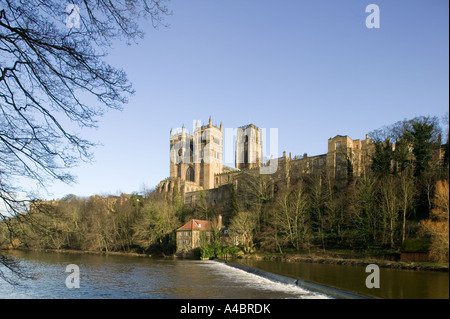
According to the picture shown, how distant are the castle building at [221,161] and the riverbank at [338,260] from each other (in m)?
17.0

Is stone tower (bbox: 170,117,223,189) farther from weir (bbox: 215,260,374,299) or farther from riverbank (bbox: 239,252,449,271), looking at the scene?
weir (bbox: 215,260,374,299)

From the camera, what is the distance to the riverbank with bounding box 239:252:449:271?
83.0 feet

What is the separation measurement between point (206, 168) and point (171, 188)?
11.9 meters

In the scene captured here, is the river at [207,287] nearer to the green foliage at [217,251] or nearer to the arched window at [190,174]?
the green foliage at [217,251]

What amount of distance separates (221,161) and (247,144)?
581 inches

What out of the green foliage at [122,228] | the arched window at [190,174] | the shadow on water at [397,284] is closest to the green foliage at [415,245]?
the shadow on water at [397,284]

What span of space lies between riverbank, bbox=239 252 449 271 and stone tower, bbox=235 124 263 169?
226 feet

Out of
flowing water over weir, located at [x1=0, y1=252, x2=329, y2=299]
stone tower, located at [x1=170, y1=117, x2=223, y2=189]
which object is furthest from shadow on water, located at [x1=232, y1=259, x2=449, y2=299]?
stone tower, located at [x1=170, y1=117, x2=223, y2=189]

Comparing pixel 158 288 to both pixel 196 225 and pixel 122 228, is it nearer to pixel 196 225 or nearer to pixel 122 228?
pixel 196 225

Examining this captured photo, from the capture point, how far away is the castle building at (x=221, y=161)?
55781mm

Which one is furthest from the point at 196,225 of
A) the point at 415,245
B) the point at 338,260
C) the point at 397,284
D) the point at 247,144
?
the point at 247,144

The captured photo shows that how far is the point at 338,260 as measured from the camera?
33156mm

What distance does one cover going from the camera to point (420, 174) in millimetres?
40156
